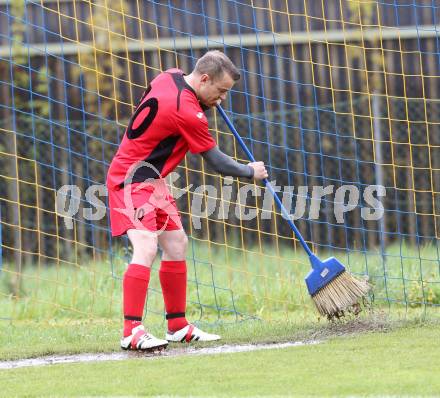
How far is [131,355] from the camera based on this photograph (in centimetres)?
528

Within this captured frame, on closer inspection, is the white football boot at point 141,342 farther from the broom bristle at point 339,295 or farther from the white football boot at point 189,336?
the broom bristle at point 339,295

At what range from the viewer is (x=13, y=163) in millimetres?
8297

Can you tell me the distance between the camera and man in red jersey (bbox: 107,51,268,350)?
206 inches

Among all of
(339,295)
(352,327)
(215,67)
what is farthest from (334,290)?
(215,67)

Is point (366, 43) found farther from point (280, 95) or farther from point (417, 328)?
point (417, 328)

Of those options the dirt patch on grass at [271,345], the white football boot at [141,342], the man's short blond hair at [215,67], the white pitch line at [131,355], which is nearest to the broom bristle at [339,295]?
the dirt patch on grass at [271,345]

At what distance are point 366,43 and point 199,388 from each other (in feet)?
18.9

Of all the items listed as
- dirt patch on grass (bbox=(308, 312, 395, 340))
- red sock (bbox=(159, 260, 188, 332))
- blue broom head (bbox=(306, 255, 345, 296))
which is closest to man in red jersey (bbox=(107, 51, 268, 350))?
red sock (bbox=(159, 260, 188, 332))

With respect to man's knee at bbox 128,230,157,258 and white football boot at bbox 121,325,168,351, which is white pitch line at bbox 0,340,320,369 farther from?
man's knee at bbox 128,230,157,258

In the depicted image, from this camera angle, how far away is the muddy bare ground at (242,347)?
527 centimetres

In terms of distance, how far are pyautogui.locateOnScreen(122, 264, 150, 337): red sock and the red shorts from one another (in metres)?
0.21

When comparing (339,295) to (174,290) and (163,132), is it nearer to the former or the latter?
(174,290)

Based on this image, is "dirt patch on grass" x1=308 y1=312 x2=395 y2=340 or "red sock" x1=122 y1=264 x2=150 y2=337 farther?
"dirt patch on grass" x1=308 y1=312 x2=395 y2=340

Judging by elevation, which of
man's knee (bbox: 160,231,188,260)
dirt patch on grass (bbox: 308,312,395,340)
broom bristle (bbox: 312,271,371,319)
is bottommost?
dirt patch on grass (bbox: 308,312,395,340)
